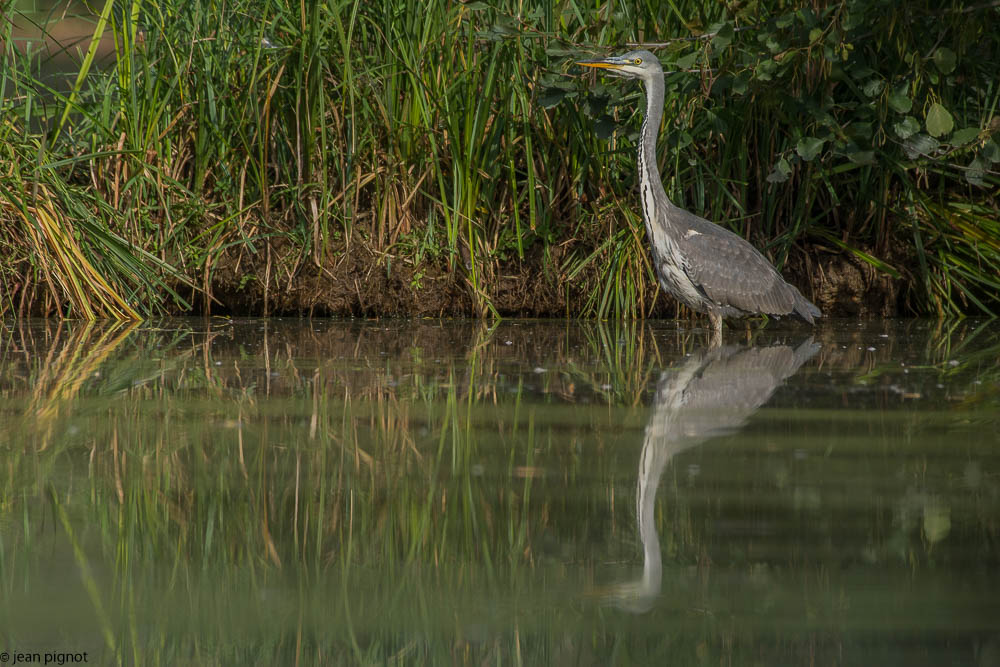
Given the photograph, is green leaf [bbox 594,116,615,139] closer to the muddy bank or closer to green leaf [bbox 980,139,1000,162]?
the muddy bank

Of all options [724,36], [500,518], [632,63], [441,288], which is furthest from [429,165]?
[500,518]

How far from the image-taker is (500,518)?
1.90 m

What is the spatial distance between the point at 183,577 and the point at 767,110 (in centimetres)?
571

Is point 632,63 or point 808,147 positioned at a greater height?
point 632,63

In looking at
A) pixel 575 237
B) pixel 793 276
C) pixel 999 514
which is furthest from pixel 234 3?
pixel 999 514

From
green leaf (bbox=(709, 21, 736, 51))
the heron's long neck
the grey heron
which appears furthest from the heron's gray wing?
green leaf (bbox=(709, 21, 736, 51))

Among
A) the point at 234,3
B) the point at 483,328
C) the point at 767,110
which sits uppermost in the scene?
the point at 234,3

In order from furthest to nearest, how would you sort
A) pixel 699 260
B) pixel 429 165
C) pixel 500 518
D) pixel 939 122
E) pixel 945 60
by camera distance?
pixel 429 165 → pixel 945 60 → pixel 699 260 → pixel 939 122 → pixel 500 518

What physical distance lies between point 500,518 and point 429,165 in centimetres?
507

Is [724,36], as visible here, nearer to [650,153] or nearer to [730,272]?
[650,153]

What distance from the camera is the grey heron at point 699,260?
5570 mm

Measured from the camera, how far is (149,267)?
680 cm

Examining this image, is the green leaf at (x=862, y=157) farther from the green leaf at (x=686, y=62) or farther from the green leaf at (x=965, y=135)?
the green leaf at (x=686, y=62)

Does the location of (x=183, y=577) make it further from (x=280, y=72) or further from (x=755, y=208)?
(x=755, y=208)
